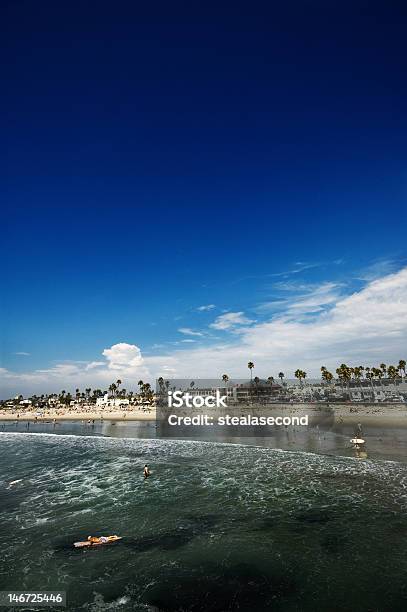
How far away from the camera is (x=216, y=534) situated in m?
25.8

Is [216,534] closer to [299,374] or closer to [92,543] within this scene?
[92,543]

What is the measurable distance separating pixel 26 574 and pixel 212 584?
1153 centimetres

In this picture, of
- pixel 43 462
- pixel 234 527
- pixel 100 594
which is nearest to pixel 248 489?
pixel 234 527

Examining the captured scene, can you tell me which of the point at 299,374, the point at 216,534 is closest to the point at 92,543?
the point at 216,534

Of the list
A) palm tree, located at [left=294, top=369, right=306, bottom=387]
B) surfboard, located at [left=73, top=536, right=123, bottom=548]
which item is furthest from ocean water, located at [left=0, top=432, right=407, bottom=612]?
palm tree, located at [left=294, top=369, right=306, bottom=387]

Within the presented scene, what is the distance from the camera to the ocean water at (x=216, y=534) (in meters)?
18.4

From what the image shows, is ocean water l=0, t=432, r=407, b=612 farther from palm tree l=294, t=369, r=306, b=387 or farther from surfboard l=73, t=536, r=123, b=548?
palm tree l=294, t=369, r=306, b=387

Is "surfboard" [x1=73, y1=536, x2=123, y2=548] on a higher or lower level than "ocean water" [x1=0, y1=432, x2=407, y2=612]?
higher

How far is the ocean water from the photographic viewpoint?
18391 millimetres

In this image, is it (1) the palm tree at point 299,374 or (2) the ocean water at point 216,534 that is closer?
(2) the ocean water at point 216,534

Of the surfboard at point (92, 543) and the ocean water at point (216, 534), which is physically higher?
the surfboard at point (92, 543)

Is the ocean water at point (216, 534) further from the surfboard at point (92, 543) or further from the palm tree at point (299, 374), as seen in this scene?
the palm tree at point (299, 374)

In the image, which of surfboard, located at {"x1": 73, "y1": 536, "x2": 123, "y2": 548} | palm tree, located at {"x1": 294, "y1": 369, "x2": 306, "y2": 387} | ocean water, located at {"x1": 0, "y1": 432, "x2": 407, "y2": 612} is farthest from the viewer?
palm tree, located at {"x1": 294, "y1": 369, "x2": 306, "y2": 387}

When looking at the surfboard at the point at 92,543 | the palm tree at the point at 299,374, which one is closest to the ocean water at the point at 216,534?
the surfboard at the point at 92,543
